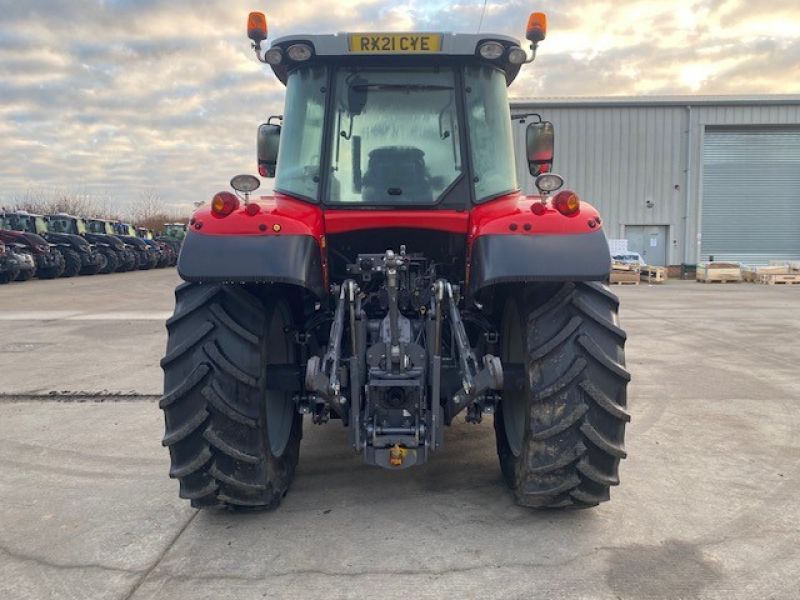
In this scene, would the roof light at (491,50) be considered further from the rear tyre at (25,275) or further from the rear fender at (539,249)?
the rear tyre at (25,275)

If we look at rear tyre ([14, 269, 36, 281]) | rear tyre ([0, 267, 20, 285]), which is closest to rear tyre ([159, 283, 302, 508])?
rear tyre ([0, 267, 20, 285])

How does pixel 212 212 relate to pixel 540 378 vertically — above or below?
above

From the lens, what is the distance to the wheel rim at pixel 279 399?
140 inches

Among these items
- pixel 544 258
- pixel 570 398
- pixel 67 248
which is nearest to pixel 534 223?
pixel 544 258

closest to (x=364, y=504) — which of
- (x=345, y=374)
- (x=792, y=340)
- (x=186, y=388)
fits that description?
(x=345, y=374)

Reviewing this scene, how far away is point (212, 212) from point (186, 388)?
863 millimetres

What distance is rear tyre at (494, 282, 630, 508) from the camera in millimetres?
3020

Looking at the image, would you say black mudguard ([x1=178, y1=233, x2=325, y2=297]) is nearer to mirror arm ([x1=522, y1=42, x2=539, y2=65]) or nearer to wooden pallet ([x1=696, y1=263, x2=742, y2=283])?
mirror arm ([x1=522, y1=42, x2=539, y2=65])

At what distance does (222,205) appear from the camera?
3096 millimetres

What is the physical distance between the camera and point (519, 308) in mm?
3291

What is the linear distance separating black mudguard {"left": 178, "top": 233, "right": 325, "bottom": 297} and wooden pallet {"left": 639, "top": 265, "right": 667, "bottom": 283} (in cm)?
2088

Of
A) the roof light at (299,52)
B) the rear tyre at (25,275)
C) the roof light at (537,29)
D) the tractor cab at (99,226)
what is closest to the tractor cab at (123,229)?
the tractor cab at (99,226)

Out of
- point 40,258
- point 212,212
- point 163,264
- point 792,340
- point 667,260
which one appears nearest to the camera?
point 212,212

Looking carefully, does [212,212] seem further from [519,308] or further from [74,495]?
[74,495]
